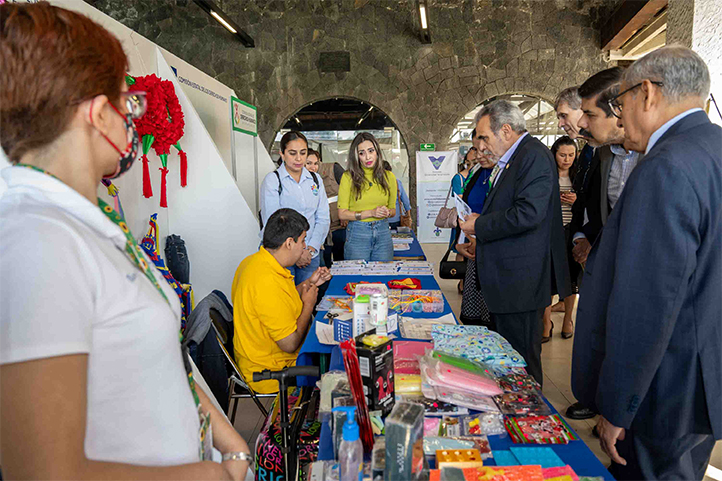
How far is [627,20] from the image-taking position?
680 cm

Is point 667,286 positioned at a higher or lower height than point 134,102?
lower

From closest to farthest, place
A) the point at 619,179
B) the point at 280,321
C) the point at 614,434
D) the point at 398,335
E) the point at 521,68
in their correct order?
the point at 614,434
the point at 398,335
the point at 280,321
the point at 619,179
the point at 521,68

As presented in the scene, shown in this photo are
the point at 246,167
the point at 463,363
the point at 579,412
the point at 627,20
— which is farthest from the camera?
the point at 627,20

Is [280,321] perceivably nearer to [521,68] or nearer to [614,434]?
[614,434]

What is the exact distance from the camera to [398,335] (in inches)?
69.6

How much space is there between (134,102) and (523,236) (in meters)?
1.79

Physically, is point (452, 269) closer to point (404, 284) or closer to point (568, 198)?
point (404, 284)

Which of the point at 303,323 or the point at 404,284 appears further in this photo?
the point at 404,284

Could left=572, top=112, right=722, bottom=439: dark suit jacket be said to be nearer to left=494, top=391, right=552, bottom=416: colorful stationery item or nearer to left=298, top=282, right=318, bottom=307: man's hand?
left=494, top=391, right=552, bottom=416: colorful stationery item

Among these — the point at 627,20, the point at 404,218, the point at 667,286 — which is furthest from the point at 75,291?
the point at 627,20

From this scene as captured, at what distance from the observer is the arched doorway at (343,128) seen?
9094 millimetres

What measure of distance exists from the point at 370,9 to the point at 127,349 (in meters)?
8.98

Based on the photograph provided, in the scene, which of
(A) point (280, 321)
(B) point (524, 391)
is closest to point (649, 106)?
(B) point (524, 391)

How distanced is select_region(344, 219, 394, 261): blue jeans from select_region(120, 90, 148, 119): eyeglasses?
263 cm
